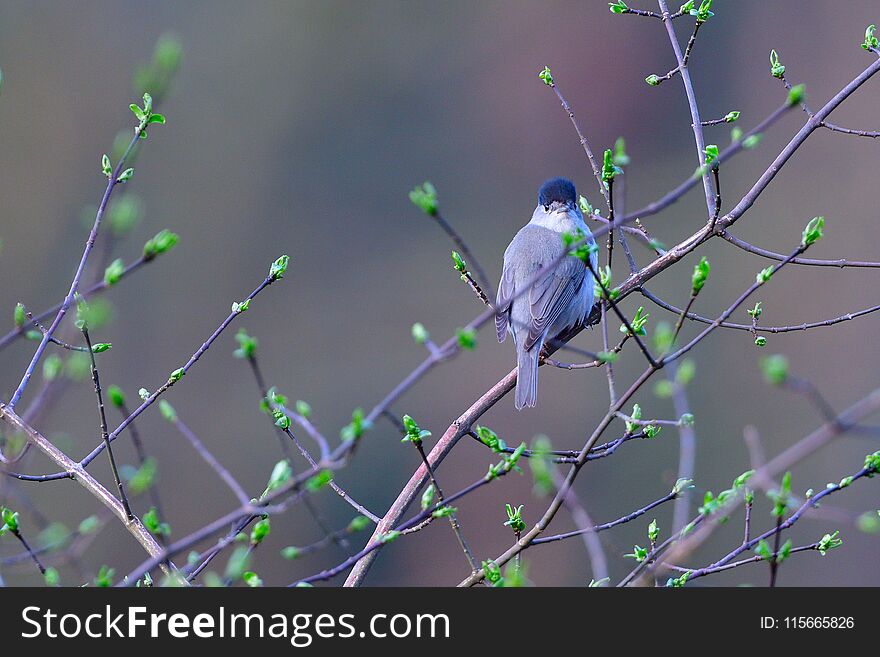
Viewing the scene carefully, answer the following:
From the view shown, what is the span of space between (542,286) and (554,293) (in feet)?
0.22

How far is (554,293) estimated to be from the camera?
417 cm

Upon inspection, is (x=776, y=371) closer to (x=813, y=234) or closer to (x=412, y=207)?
(x=813, y=234)

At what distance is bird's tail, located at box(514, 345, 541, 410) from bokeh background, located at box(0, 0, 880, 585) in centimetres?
370

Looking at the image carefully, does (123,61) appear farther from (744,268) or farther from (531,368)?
(531,368)

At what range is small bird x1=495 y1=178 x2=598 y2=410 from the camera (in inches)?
149

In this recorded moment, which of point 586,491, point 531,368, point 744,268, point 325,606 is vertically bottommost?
point 325,606

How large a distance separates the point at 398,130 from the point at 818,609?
331 inches

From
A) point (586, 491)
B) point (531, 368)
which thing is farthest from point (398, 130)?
point (531, 368)

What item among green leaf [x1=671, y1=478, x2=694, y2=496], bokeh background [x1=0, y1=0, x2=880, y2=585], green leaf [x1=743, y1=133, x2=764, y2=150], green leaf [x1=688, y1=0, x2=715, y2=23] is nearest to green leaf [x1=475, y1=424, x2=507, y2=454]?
green leaf [x1=671, y1=478, x2=694, y2=496]

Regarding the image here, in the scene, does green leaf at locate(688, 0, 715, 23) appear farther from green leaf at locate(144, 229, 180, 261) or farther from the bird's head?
green leaf at locate(144, 229, 180, 261)

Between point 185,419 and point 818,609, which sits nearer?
point 818,609

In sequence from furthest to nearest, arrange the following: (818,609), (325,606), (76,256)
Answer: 1. (76,256)
2. (818,609)
3. (325,606)

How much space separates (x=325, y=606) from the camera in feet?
6.35

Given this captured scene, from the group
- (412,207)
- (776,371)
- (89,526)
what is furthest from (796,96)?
(412,207)
